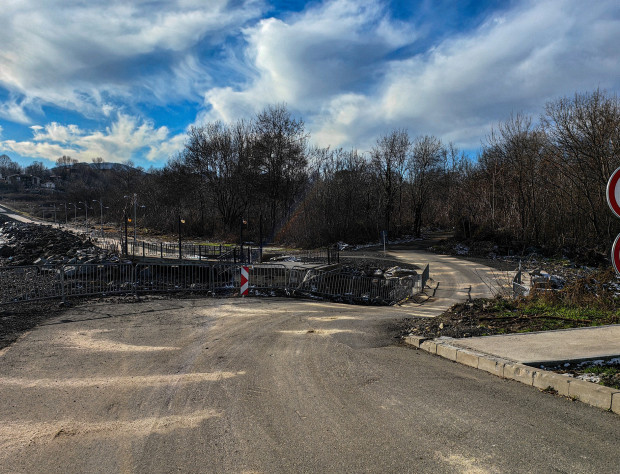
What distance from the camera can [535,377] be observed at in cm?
518

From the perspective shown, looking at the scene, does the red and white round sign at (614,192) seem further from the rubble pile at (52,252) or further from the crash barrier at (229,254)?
the rubble pile at (52,252)

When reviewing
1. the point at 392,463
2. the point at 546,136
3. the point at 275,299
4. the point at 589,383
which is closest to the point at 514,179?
the point at 546,136

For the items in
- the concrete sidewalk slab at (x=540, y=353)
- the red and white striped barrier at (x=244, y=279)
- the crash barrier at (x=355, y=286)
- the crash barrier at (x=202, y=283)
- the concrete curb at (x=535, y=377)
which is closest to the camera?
the concrete curb at (x=535, y=377)

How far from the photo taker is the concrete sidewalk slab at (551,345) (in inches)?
225

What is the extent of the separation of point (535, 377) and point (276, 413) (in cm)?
354

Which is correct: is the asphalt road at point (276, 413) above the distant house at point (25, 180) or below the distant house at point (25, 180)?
below

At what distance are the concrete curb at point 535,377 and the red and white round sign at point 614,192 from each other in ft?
6.91

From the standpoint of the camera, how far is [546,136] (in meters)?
→ 31.8

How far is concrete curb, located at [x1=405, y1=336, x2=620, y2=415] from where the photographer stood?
440 cm

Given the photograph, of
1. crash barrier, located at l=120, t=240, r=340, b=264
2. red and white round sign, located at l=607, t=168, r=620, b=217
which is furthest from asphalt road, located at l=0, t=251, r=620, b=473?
crash barrier, located at l=120, t=240, r=340, b=264

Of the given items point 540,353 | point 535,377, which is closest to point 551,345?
point 540,353

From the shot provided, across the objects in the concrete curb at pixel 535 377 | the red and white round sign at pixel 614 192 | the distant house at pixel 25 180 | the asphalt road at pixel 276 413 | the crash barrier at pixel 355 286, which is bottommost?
the crash barrier at pixel 355 286

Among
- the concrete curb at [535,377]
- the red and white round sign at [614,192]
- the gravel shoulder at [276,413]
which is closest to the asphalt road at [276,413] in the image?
the gravel shoulder at [276,413]

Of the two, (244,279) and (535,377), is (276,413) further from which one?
(244,279)
